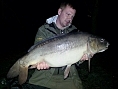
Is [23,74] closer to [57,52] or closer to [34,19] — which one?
[57,52]

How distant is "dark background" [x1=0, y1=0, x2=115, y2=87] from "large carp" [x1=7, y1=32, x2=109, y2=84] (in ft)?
26.0

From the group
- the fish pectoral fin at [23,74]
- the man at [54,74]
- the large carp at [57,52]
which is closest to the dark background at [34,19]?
the man at [54,74]

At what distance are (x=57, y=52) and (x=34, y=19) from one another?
20.1 meters

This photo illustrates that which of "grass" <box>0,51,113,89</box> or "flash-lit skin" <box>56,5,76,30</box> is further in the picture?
"grass" <box>0,51,113,89</box>

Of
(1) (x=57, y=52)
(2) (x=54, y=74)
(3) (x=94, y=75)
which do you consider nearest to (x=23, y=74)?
(1) (x=57, y=52)

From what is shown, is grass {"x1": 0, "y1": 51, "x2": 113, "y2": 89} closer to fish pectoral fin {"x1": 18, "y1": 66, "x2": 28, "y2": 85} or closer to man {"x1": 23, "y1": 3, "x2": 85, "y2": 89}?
man {"x1": 23, "y1": 3, "x2": 85, "y2": 89}

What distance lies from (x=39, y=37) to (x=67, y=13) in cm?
70

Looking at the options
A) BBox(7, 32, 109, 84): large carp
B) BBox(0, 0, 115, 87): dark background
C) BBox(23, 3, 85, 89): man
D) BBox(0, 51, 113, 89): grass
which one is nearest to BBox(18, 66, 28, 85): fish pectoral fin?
BBox(7, 32, 109, 84): large carp

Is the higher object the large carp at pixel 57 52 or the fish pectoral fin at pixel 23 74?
the large carp at pixel 57 52

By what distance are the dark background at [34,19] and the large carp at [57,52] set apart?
7.91 meters

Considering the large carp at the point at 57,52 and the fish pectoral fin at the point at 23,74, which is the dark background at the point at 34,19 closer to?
the large carp at the point at 57,52

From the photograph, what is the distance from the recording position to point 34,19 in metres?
23.3

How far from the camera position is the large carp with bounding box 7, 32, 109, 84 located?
11.3 feet

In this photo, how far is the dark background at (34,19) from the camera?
48.4 feet
